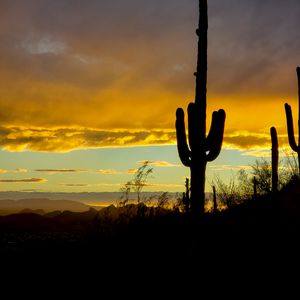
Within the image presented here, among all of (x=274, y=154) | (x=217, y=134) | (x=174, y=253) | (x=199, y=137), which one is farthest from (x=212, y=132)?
(x=274, y=154)

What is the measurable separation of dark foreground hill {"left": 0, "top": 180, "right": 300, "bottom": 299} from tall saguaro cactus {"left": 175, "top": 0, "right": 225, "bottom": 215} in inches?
27.3

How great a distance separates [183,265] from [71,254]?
9.57 ft

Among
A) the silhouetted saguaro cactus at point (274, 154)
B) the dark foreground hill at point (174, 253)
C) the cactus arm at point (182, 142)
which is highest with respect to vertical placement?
the silhouetted saguaro cactus at point (274, 154)

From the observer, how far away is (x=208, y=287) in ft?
22.6

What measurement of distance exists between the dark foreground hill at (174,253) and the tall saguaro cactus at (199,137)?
0.69 metres

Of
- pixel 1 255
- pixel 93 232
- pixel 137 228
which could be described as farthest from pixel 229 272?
pixel 1 255

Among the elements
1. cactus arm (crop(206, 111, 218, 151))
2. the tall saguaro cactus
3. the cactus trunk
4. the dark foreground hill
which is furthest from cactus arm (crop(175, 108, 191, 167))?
the dark foreground hill

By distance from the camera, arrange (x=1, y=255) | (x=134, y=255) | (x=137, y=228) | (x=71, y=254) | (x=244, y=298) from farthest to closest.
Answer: (x=1, y=255), (x=137, y=228), (x=71, y=254), (x=134, y=255), (x=244, y=298)

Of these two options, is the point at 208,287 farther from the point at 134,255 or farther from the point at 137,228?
the point at 137,228

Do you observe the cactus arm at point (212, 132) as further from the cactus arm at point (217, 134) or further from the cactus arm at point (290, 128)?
the cactus arm at point (290, 128)

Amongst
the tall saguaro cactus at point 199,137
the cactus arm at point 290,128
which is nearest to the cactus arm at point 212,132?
the tall saguaro cactus at point 199,137

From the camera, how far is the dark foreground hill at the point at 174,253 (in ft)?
23.8

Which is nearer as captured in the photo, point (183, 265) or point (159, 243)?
point (183, 265)

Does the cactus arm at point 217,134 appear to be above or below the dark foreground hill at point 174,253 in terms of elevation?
above
